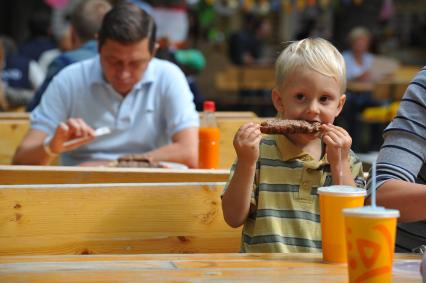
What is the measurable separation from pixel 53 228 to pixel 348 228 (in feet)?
4.17

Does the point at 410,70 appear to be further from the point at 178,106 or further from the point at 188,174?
the point at 188,174

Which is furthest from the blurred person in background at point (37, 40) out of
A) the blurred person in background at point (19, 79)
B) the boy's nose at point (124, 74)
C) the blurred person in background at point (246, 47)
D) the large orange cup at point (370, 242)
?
the large orange cup at point (370, 242)

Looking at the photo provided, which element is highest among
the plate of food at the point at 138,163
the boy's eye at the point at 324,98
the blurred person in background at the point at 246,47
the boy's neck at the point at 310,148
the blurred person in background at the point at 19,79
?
the boy's eye at the point at 324,98

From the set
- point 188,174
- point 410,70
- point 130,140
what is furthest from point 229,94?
point 188,174

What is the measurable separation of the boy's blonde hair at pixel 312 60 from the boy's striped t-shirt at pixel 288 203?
0.23 metres

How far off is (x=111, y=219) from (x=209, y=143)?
1.48 metres

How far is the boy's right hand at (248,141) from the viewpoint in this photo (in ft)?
8.76

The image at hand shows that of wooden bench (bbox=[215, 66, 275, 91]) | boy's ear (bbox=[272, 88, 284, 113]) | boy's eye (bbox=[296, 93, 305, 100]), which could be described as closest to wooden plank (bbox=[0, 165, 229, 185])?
boy's ear (bbox=[272, 88, 284, 113])

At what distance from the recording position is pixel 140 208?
316 centimetres

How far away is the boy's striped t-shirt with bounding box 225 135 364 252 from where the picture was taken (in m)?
2.90

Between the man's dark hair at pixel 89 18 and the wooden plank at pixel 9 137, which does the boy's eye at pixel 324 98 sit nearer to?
the wooden plank at pixel 9 137

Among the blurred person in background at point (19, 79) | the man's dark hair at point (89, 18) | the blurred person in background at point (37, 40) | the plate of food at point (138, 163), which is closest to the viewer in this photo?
the plate of food at point (138, 163)

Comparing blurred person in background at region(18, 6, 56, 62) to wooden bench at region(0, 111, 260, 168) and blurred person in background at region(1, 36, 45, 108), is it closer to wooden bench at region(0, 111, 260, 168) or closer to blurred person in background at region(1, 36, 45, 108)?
blurred person in background at region(1, 36, 45, 108)

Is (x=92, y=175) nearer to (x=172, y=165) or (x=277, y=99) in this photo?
(x=277, y=99)
